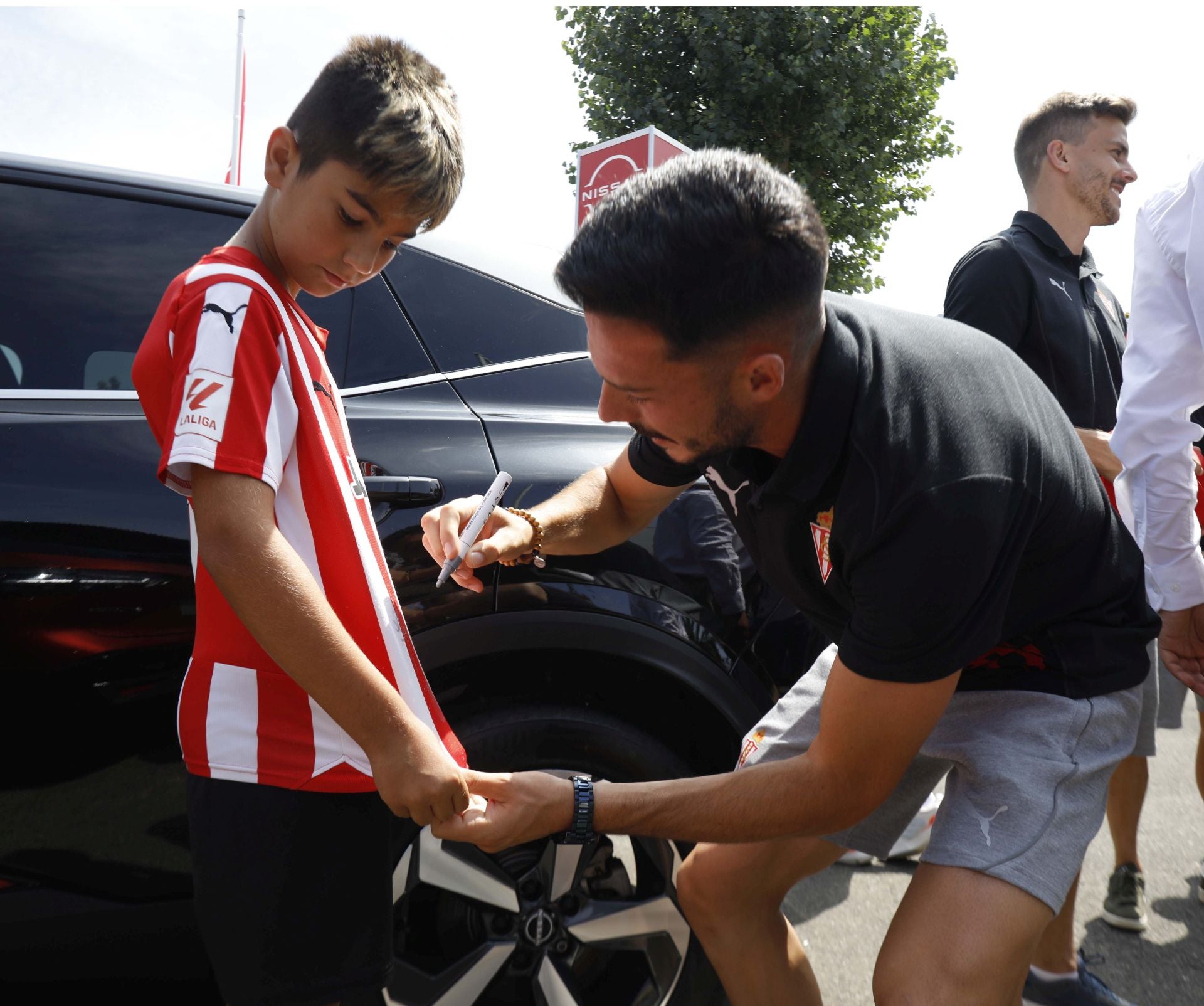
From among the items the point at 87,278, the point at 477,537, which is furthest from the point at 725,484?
the point at 87,278

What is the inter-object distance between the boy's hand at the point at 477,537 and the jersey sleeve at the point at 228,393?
0.40 m

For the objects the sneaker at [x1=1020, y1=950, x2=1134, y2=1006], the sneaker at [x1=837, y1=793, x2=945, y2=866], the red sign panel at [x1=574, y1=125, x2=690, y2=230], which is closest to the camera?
the sneaker at [x1=1020, y1=950, x2=1134, y2=1006]

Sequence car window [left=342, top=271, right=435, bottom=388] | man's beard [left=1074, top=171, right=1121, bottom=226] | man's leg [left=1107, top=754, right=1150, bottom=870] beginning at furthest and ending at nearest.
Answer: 1. man's beard [left=1074, top=171, right=1121, bottom=226]
2. man's leg [left=1107, top=754, right=1150, bottom=870]
3. car window [left=342, top=271, right=435, bottom=388]

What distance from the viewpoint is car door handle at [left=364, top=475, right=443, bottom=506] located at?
6.10 feet

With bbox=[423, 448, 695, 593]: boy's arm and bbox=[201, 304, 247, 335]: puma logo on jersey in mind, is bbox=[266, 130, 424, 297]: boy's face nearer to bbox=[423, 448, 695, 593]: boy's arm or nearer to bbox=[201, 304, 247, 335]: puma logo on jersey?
bbox=[201, 304, 247, 335]: puma logo on jersey

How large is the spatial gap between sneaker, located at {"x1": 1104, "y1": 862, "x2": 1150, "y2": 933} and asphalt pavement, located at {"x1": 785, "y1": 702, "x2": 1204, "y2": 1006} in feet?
0.08

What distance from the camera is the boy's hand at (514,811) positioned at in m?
1.45

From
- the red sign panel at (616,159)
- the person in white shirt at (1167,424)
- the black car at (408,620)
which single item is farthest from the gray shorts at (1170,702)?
the red sign panel at (616,159)

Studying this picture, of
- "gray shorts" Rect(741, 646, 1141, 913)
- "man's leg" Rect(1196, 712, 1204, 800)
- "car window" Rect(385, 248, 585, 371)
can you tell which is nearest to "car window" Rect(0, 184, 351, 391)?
"car window" Rect(385, 248, 585, 371)

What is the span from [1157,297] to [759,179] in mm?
1036

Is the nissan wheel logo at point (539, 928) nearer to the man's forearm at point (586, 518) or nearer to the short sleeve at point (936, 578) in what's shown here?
the man's forearm at point (586, 518)

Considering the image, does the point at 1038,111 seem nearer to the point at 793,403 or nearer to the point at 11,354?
the point at 793,403

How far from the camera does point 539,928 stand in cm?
194

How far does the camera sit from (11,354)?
190 centimetres
